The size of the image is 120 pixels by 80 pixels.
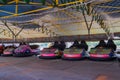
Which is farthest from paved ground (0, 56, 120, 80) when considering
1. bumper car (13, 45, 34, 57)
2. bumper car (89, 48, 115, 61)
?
bumper car (13, 45, 34, 57)

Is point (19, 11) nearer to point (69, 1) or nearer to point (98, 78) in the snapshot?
point (69, 1)

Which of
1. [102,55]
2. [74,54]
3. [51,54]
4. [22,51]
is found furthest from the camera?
[22,51]

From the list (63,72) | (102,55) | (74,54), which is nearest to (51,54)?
(74,54)

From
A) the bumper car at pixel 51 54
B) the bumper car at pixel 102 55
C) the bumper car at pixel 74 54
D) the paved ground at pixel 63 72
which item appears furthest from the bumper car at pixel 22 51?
the paved ground at pixel 63 72

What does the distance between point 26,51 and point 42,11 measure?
3438 millimetres

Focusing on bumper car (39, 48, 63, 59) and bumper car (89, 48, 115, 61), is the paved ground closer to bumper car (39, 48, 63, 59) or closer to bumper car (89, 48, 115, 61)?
bumper car (89, 48, 115, 61)

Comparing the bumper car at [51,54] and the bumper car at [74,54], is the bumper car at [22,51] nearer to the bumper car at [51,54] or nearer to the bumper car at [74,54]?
the bumper car at [51,54]

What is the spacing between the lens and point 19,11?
41.6 feet

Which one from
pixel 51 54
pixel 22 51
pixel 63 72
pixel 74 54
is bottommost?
pixel 22 51

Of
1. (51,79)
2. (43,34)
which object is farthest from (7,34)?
(51,79)

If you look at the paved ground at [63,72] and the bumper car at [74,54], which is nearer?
the paved ground at [63,72]

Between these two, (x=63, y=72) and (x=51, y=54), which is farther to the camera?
(x=51, y=54)

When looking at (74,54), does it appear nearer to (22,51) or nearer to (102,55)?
(102,55)

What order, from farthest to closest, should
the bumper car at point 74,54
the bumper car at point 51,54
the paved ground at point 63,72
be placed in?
1. the bumper car at point 51,54
2. the bumper car at point 74,54
3. the paved ground at point 63,72
